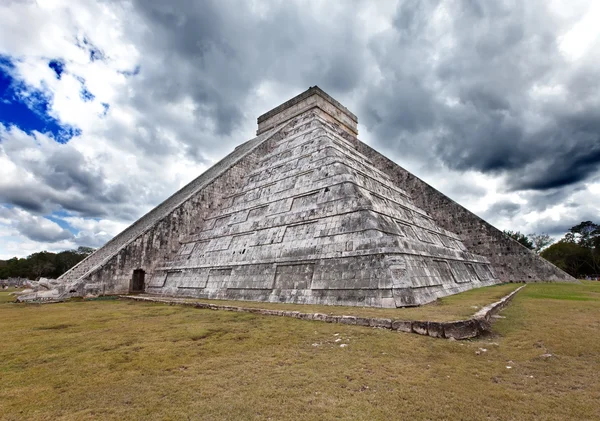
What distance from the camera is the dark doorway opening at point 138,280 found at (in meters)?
14.6

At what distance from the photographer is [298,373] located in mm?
3715

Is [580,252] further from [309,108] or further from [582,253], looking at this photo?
[309,108]

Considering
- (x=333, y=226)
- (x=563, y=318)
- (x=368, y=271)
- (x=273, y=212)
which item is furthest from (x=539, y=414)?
(x=273, y=212)

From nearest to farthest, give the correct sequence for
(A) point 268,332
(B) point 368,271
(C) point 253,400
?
(C) point 253,400, (A) point 268,332, (B) point 368,271

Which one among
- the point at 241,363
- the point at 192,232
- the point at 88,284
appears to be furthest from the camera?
the point at 192,232

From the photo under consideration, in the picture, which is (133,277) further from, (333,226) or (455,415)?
(455,415)

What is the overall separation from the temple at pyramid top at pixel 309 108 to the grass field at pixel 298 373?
64.4ft

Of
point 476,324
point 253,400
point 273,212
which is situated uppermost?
point 273,212

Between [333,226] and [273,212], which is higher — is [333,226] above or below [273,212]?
below

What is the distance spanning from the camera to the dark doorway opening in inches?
576

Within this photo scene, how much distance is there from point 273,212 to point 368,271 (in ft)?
18.7

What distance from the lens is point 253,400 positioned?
3025mm

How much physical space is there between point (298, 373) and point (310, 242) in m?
6.73

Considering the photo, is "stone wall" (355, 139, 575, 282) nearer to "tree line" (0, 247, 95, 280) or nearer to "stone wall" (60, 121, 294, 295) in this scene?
"stone wall" (60, 121, 294, 295)
